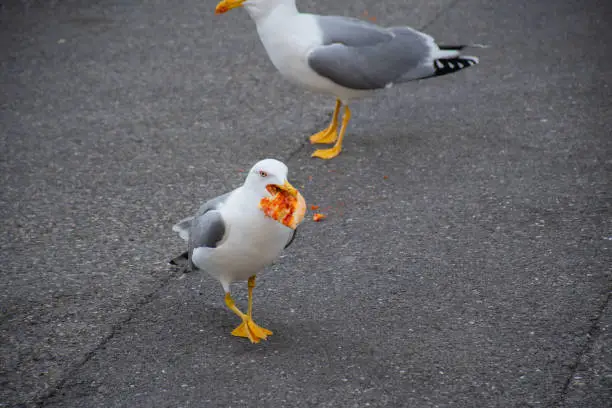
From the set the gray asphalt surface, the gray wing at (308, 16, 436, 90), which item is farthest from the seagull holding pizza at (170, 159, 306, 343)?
the gray wing at (308, 16, 436, 90)

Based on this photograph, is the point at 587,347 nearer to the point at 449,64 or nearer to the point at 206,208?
the point at 206,208

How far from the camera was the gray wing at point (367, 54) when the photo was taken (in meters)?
5.23

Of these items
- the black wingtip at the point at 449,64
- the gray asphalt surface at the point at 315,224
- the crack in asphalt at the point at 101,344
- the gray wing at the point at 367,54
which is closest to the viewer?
the crack in asphalt at the point at 101,344

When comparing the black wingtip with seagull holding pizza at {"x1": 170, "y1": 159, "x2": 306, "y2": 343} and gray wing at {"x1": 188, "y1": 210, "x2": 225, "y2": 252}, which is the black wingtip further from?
gray wing at {"x1": 188, "y1": 210, "x2": 225, "y2": 252}

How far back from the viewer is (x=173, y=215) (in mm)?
4762

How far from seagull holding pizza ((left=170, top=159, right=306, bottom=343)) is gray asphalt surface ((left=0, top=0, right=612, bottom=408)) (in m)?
0.36

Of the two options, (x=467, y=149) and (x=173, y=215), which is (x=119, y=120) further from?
(x=467, y=149)

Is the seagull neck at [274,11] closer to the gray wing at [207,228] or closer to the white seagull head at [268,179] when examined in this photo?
the gray wing at [207,228]

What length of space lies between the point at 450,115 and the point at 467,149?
1.93ft

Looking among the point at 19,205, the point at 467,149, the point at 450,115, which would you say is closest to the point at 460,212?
the point at 467,149

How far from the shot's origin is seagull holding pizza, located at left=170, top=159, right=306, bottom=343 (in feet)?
10.5

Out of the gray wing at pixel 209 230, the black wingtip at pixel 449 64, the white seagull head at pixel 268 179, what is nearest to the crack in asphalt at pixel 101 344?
the gray wing at pixel 209 230

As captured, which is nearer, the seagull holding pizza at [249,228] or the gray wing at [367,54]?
the seagull holding pizza at [249,228]

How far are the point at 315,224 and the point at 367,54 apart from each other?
54.4 inches
